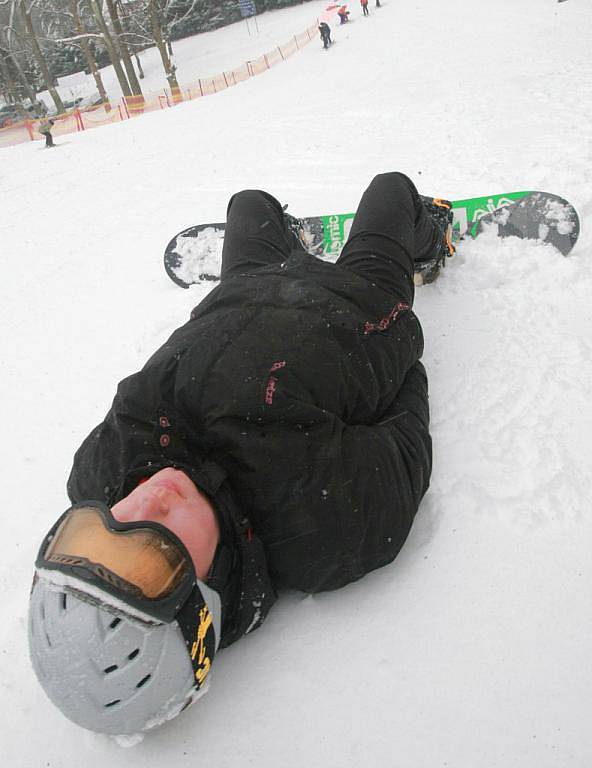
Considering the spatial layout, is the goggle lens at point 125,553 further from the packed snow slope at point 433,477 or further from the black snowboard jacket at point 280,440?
the packed snow slope at point 433,477

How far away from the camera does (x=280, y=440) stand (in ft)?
4.87

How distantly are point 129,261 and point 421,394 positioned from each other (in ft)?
10.4

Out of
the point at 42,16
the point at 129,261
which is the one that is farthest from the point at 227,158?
the point at 42,16

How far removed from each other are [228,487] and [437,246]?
1858 mm

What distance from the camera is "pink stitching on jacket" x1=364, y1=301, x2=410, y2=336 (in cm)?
185

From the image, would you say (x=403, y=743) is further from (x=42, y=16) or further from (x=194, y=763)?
(x=42, y=16)

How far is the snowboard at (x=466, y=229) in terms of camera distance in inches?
114

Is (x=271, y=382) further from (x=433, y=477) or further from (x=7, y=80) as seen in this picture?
(x=7, y=80)

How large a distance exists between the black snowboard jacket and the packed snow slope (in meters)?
0.18

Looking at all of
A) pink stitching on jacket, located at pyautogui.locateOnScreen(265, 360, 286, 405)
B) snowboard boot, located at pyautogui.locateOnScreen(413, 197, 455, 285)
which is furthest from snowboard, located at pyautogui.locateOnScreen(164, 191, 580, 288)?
pink stitching on jacket, located at pyautogui.locateOnScreen(265, 360, 286, 405)

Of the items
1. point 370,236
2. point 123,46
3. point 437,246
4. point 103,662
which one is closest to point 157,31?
point 123,46

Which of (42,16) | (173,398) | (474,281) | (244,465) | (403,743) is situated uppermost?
(42,16)

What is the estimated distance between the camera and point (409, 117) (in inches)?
244

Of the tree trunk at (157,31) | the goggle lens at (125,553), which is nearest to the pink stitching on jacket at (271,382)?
the goggle lens at (125,553)
